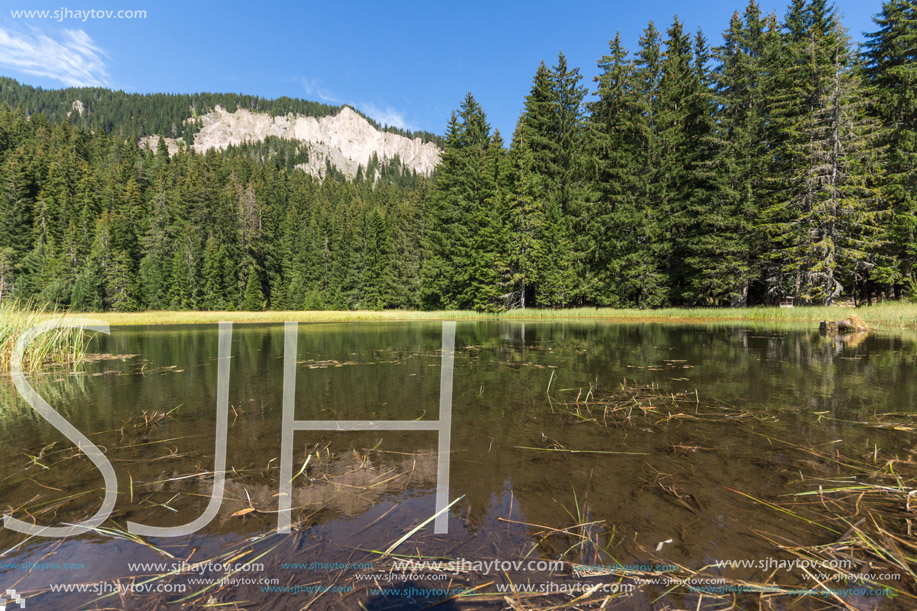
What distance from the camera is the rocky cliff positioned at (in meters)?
159

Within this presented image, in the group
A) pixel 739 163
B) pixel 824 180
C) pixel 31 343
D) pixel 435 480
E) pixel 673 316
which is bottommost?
pixel 435 480

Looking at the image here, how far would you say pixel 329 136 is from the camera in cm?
17338

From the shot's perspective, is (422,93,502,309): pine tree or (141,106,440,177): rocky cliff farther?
(141,106,440,177): rocky cliff

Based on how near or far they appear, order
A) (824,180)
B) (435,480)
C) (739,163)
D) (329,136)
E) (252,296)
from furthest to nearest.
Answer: (329,136)
(252,296)
(739,163)
(824,180)
(435,480)

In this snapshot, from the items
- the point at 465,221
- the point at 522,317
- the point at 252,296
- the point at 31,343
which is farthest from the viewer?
the point at 252,296

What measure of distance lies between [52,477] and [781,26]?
40173mm

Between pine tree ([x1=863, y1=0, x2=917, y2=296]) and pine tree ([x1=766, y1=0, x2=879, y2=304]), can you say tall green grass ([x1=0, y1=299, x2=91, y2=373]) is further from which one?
pine tree ([x1=863, y1=0, x2=917, y2=296])

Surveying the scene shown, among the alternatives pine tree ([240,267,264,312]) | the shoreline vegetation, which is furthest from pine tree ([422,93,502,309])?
pine tree ([240,267,264,312])

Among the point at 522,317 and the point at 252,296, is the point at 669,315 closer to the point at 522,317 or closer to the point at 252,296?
the point at 522,317

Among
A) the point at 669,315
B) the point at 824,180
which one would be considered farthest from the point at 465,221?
the point at 824,180

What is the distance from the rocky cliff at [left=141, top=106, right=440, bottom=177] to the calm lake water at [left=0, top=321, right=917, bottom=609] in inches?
6384

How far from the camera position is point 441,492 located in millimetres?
2861

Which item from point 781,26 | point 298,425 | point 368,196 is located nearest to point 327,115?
point 368,196

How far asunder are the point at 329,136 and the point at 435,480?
644ft
